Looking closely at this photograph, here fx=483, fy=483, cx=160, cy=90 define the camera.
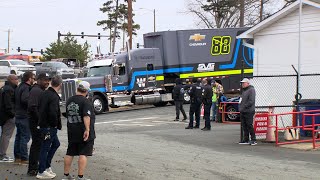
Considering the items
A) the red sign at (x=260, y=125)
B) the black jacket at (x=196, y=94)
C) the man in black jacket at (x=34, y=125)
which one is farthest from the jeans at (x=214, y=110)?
the man in black jacket at (x=34, y=125)

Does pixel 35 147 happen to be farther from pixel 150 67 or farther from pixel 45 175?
pixel 150 67

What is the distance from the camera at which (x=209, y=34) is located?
28.6 m

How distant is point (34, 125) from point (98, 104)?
1674 cm

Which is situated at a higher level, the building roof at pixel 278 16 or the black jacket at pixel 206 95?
the building roof at pixel 278 16

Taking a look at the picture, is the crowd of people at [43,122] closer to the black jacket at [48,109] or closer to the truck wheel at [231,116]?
the black jacket at [48,109]

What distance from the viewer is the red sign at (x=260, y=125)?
14.4 metres

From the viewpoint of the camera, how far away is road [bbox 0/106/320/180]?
908 cm

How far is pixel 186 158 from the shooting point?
11031 mm

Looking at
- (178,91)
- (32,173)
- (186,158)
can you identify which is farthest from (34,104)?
(178,91)

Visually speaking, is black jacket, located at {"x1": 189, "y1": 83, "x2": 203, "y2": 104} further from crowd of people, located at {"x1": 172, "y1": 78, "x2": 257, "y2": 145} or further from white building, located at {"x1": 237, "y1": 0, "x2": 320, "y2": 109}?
white building, located at {"x1": 237, "y1": 0, "x2": 320, "y2": 109}

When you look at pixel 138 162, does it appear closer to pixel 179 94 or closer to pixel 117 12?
pixel 179 94

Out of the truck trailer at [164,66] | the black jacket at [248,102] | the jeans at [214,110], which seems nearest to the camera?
the black jacket at [248,102]

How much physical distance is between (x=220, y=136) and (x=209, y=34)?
13939 mm

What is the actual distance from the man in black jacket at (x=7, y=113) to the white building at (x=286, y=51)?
9.50m
